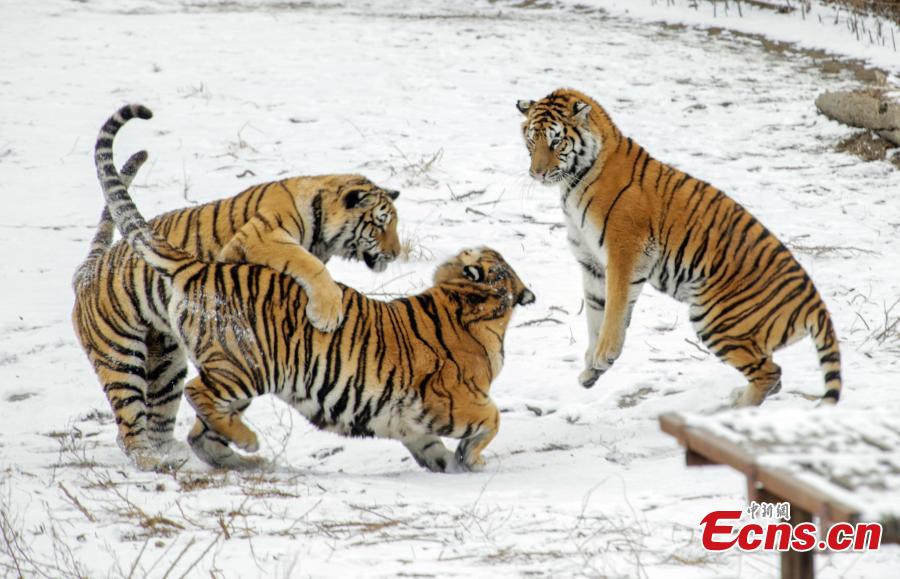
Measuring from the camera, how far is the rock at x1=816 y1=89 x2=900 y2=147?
884 cm

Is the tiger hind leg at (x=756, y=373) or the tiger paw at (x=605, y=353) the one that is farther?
the tiger paw at (x=605, y=353)

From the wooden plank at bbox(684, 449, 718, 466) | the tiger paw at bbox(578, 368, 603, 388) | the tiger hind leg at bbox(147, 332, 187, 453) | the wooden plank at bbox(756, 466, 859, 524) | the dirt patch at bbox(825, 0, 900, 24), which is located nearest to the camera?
the wooden plank at bbox(756, 466, 859, 524)

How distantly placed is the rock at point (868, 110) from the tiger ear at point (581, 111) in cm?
406

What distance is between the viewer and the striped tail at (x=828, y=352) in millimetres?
4855

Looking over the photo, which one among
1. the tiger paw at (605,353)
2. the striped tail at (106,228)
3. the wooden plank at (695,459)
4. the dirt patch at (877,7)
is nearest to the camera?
the wooden plank at (695,459)

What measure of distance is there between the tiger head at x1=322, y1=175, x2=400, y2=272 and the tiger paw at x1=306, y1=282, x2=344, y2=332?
607 mm

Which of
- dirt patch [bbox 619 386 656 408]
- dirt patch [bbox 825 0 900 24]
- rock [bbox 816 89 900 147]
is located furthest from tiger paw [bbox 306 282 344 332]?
dirt patch [bbox 825 0 900 24]

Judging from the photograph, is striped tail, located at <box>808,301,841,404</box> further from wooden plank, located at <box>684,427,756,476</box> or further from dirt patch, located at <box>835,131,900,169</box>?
dirt patch, located at <box>835,131,900,169</box>

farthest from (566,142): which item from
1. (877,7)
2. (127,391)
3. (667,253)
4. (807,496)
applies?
(877,7)

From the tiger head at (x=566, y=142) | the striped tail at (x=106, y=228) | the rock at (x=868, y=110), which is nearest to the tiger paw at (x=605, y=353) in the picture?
the tiger head at (x=566, y=142)

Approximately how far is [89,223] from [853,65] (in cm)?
704

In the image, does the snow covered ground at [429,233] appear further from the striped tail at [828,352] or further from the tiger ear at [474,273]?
the tiger ear at [474,273]

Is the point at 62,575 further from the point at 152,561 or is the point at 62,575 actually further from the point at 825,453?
the point at 825,453

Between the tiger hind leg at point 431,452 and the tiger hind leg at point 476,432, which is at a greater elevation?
the tiger hind leg at point 476,432
